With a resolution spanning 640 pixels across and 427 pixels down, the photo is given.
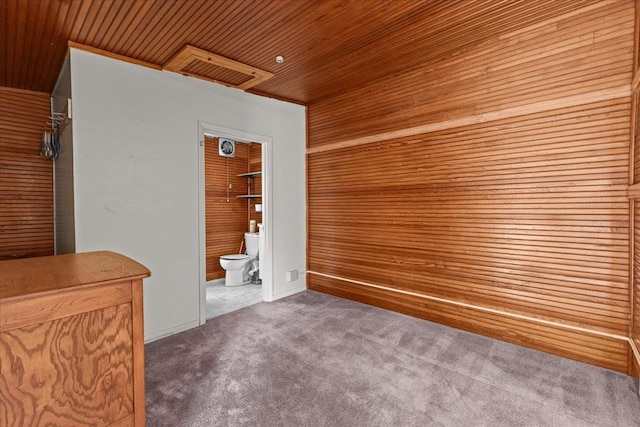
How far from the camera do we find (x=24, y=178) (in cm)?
349

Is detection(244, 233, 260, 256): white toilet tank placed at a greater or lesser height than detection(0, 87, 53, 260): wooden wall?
lesser

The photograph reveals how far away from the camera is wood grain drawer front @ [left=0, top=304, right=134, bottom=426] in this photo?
120 cm

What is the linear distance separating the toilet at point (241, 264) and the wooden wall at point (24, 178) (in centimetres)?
214

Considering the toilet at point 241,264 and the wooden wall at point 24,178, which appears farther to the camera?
the toilet at point 241,264

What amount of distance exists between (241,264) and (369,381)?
312cm

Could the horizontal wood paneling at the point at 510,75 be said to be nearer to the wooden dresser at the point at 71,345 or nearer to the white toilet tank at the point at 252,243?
the white toilet tank at the point at 252,243

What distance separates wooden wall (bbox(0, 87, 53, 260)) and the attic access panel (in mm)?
1840

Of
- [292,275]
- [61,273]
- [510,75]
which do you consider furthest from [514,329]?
[61,273]

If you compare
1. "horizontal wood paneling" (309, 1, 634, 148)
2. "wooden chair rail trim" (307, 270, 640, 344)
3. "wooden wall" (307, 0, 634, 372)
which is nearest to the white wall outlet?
"wooden chair rail trim" (307, 270, 640, 344)

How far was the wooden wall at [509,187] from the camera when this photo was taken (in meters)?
2.38

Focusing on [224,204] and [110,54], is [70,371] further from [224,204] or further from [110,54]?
[224,204]

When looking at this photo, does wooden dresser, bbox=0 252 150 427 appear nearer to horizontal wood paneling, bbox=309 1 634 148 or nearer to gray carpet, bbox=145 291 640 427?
gray carpet, bbox=145 291 640 427

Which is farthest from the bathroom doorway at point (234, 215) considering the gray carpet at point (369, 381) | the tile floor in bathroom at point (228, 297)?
the gray carpet at point (369, 381)

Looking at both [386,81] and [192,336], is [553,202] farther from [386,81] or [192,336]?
[192,336]
